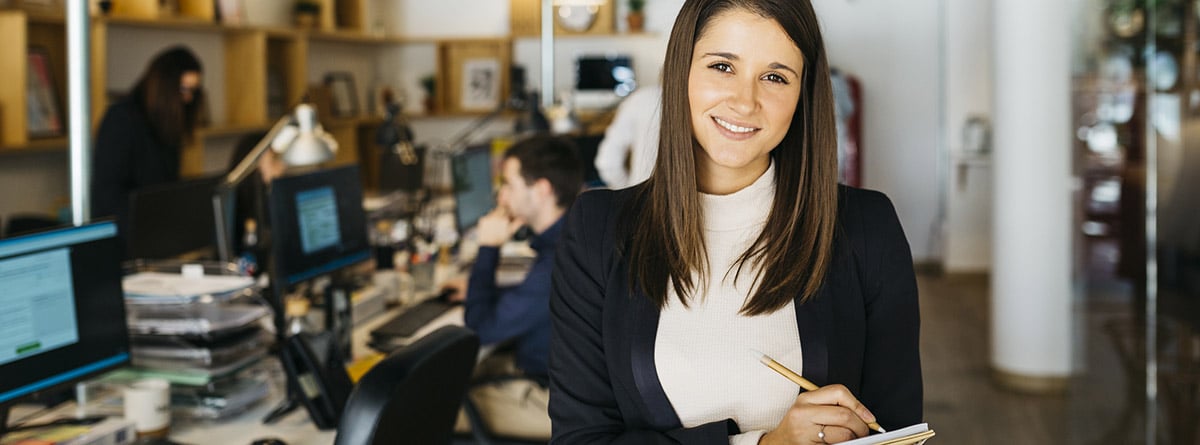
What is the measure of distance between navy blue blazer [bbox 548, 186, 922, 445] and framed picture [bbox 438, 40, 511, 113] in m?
7.40

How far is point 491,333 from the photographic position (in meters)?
3.27

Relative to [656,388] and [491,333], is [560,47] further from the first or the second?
[656,388]

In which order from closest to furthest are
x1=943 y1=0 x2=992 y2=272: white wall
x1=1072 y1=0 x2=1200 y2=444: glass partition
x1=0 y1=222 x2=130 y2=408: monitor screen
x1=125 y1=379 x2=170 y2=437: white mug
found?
x1=0 y1=222 x2=130 y2=408: monitor screen, x1=125 y1=379 x2=170 y2=437: white mug, x1=1072 y1=0 x2=1200 y2=444: glass partition, x1=943 y1=0 x2=992 y2=272: white wall

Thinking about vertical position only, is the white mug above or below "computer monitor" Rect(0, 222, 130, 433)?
below

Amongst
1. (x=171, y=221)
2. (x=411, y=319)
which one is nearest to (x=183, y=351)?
(x=411, y=319)

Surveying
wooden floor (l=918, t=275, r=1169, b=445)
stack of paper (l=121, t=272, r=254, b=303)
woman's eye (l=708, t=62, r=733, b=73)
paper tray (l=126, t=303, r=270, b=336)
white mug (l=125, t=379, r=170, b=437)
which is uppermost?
woman's eye (l=708, t=62, r=733, b=73)

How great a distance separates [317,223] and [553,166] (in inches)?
29.1

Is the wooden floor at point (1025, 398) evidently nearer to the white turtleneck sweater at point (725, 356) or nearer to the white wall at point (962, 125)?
the white wall at point (962, 125)

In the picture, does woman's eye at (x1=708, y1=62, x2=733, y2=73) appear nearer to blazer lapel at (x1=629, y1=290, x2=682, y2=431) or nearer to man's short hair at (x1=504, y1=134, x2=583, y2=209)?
blazer lapel at (x1=629, y1=290, x2=682, y2=431)

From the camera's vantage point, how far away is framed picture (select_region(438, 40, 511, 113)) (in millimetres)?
8805

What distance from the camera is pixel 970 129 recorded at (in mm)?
7895

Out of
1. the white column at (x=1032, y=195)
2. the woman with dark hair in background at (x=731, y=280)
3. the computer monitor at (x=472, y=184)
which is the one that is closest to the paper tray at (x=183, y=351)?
the woman with dark hair in background at (x=731, y=280)

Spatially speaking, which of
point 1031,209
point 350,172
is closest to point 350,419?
point 350,172

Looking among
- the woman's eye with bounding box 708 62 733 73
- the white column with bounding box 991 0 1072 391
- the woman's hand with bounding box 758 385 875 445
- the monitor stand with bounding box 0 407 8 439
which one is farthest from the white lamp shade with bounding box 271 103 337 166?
the white column with bounding box 991 0 1072 391
